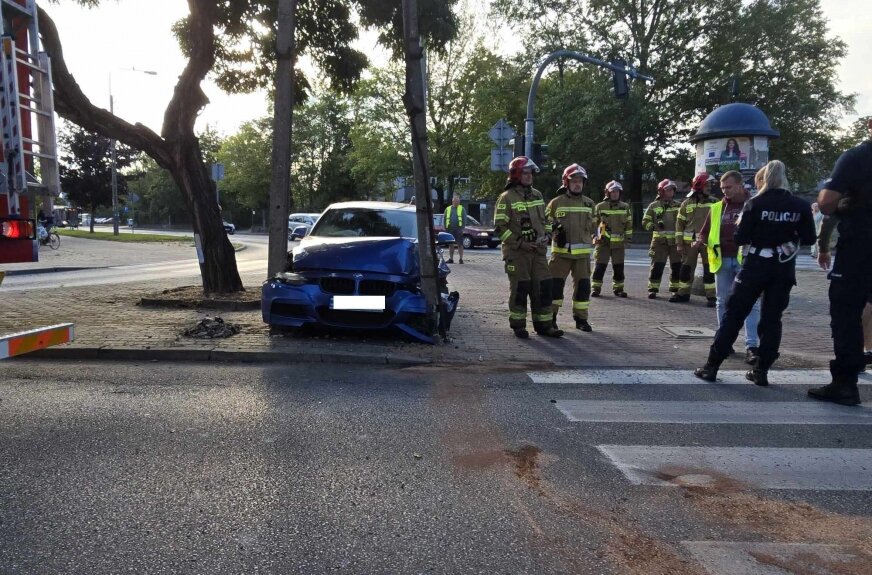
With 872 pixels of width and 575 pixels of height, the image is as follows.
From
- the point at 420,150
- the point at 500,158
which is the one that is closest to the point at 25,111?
the point at 420,150

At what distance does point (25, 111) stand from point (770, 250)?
5.45m

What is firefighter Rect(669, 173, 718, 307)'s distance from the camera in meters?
10.5

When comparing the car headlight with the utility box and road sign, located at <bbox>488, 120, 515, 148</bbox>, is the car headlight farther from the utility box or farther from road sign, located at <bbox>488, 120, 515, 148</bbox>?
road sign, located at <bbox>488, 120, 515, 148</bbox>

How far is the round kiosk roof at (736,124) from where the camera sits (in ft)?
35.4

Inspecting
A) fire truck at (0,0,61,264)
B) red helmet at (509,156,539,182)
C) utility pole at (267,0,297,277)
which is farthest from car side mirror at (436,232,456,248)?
fire truck at (0,0,61,264)

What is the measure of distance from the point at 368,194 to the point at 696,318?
5520 cm

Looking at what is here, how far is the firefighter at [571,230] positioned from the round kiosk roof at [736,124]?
14.4 ft

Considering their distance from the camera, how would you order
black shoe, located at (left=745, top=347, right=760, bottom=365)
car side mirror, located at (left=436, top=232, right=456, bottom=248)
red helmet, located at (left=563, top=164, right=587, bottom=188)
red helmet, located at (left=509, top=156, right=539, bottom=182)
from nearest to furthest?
black shoe, located at (left=745, top=347, right=760, bottom=365) < red helmet, located at (left=509, top=156, right=539, bottom=182) < car side mirror, located at (left=436, top=232, right=456, bottom=248) < red helmet, located at (left=563, top=164, right=587, bottom=188)

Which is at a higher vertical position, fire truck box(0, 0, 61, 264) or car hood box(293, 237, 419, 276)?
fire truck box(0, 0, 61, 264)

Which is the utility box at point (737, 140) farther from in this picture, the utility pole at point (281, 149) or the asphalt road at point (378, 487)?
the utility pole at point (281, 149)

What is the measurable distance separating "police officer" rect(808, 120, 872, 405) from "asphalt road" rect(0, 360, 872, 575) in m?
0.37

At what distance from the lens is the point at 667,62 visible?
32906mm

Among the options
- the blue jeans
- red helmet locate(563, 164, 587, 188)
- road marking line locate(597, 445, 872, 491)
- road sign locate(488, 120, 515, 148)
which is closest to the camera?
road marking line locate(597, 445, 872, 491)

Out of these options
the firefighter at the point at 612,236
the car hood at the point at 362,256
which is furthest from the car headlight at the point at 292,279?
the firefighter at the point at 612,236
